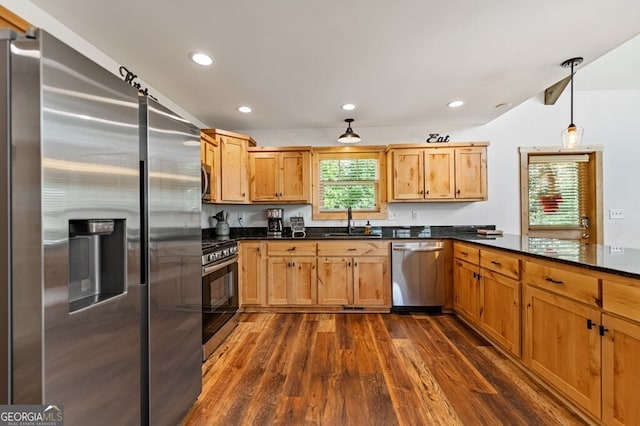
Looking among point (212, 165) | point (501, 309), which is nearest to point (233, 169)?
point (212, 165)

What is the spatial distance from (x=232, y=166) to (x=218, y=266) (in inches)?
56.1

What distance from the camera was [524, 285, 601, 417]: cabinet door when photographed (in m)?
1.49

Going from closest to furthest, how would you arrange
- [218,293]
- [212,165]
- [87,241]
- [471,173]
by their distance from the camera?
[87,241]
[218,293]
[212,165]
[471,173]

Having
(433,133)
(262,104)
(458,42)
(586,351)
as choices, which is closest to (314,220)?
(262,104)

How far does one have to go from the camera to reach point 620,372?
1.34m

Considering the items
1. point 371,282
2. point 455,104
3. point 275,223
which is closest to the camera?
point 455,104

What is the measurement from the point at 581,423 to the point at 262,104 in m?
3.57

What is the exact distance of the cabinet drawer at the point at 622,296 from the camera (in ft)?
4.17

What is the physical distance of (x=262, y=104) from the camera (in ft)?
10.3

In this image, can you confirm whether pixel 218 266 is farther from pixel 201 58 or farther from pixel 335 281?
pixel 201 58

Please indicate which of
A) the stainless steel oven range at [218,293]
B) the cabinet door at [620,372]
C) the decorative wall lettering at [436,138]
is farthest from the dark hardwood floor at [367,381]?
the decorative wall lettering at [436,138]

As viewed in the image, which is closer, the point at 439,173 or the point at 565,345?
the point at 565,345

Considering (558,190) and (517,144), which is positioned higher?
(517,144)

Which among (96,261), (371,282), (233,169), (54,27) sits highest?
(54,27)
